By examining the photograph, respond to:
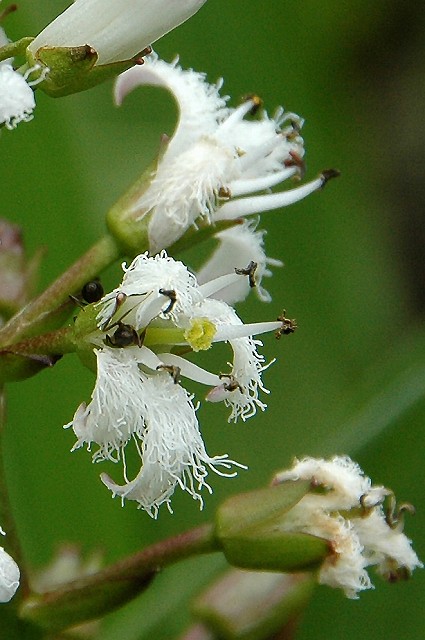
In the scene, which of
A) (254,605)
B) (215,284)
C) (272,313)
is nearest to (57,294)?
(215,284)

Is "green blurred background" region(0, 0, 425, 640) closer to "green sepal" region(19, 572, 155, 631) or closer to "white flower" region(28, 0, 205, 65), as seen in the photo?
"green sepal" region(19, 572, 155, 631)

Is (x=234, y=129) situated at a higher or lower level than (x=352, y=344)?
higher

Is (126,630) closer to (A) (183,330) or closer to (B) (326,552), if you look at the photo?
(B) (326,552)

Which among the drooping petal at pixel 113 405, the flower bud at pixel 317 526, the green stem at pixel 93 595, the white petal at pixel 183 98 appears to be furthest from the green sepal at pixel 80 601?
the white petal at pixel 183 98

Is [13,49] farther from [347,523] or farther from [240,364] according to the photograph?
[347,523]

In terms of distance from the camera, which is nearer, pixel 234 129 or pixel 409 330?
pixel 234 129

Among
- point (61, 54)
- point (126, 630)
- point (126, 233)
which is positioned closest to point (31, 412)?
point (126, 630)

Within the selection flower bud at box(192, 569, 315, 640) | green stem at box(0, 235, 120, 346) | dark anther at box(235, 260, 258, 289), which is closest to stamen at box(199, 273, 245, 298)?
dark anther at box(235, 260, 258, 289)
